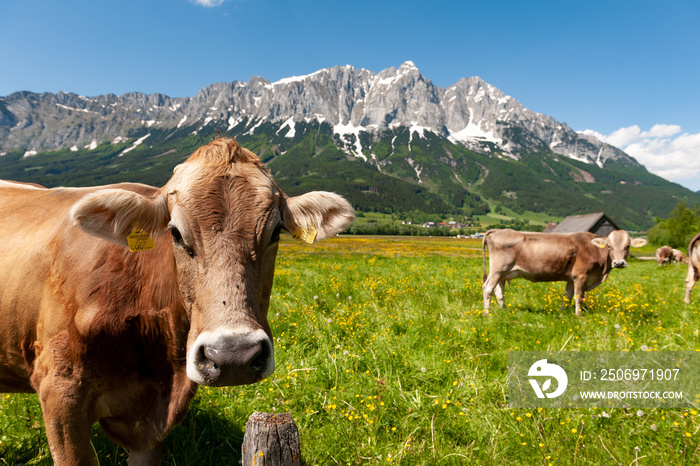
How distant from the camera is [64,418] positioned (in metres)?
2.21

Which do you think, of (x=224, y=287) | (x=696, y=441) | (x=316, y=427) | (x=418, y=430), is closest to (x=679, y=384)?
(x=696, y=441)

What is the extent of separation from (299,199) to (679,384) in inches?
224

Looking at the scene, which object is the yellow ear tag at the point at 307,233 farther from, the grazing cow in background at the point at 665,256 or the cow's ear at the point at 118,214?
the grazing cow in background at the point at 665,256

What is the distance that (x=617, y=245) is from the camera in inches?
383

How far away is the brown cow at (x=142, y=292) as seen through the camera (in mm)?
1935

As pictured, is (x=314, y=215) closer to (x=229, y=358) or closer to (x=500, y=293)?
(x=229, y=358)

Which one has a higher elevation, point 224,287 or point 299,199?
point 299,199

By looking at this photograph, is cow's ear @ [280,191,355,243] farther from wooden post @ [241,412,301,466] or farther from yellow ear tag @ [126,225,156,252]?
wooden post @ [241,412,301,466]

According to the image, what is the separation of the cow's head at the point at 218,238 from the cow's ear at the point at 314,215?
0.06m

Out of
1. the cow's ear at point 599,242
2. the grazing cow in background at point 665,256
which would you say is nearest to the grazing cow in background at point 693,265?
the cow's ear at point 599,242

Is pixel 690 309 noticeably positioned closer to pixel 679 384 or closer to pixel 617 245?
pixel 617 245

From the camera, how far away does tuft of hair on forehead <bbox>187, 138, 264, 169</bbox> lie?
2279 mm

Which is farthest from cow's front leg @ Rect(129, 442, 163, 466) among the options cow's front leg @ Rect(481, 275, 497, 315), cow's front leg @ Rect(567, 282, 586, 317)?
cow's front leg @ Rect(567, 282, 586, 317)

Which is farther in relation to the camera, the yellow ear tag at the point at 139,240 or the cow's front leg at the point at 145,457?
the cow's front leg at the point at 145,457
